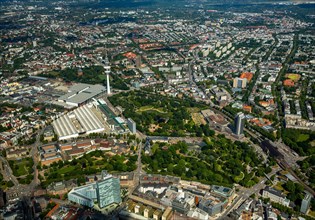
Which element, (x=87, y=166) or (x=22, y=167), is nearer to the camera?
(x=87, y=166)

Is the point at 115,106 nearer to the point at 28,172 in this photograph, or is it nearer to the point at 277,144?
the point at 28,172

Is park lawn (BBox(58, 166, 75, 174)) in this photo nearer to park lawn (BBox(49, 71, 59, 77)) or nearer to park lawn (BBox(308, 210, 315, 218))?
park lawn (BBox(308, 210, 315, 218))

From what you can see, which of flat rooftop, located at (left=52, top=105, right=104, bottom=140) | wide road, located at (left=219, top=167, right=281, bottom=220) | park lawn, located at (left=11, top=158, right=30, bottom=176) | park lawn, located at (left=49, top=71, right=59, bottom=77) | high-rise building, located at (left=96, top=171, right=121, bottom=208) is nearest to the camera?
high-rise building, located at (left=96, top=171, right=121, bottom=208)

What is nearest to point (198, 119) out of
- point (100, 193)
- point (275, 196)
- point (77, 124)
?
point (77, 124)

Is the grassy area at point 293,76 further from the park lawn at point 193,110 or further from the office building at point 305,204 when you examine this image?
the office building at point 305,204

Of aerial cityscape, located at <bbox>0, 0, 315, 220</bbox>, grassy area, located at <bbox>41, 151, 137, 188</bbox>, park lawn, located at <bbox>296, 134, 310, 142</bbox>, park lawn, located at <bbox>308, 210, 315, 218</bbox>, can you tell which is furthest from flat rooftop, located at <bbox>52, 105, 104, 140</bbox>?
park lawn, located at <bbox>308, 210, 315, 218</bbox>

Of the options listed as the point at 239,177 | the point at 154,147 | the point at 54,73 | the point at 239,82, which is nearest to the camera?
the point at 239,177

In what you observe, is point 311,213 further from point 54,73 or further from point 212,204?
point 54,73
